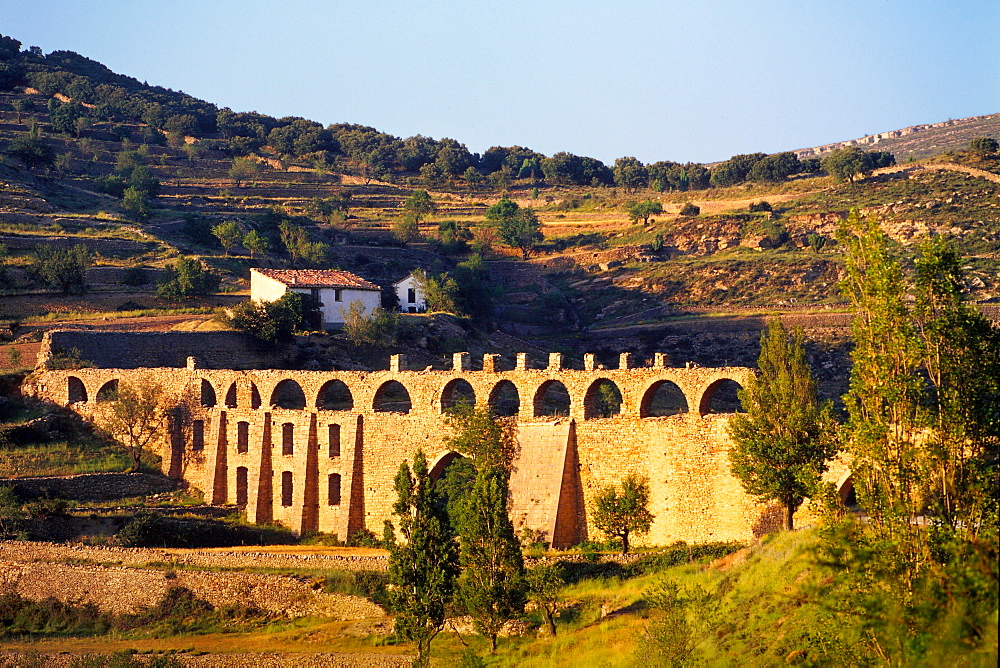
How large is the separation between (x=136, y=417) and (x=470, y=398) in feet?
51.9

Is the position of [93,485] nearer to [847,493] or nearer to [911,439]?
[847,493]

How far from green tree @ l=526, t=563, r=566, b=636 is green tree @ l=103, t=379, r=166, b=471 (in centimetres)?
2268

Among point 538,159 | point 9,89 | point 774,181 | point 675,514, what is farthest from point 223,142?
point 675,514

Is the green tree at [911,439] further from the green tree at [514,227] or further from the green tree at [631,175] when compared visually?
the green tree at [631,175]

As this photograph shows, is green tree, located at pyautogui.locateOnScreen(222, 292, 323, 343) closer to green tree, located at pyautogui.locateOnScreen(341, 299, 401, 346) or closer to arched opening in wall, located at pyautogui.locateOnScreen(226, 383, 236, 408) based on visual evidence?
green tree, located at pyautogui.locateOnScreen(341, 299, 401, 346)

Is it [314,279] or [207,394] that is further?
[314,279]

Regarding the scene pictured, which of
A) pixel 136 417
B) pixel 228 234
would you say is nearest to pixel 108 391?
pixel 136 417

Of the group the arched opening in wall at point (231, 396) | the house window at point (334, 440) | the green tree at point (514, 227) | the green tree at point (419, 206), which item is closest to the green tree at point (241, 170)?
the green tree at point (419, 206)

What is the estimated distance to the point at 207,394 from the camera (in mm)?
46656

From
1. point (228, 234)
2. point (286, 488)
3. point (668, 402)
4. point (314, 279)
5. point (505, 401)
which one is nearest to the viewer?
point (286, 488)

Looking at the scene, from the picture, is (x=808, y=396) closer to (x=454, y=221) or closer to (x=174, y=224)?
(x=174, y=224)

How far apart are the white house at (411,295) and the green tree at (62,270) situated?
722 inches

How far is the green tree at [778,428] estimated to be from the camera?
2783 centimetres

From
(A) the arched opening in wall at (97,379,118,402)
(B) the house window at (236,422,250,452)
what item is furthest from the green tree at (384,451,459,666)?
(A) the arched opening in wall at (97,379,118,402)
